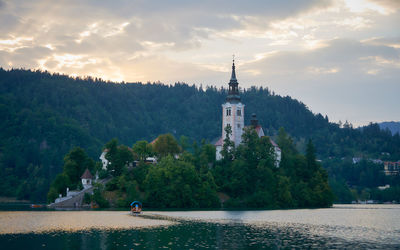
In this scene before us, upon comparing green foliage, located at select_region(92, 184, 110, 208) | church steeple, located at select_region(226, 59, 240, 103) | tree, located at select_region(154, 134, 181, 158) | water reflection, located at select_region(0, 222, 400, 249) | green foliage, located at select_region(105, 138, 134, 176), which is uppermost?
church steeple, located at select_region(226, 59, 240, 103)

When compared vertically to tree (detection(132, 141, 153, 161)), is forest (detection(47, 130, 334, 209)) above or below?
below

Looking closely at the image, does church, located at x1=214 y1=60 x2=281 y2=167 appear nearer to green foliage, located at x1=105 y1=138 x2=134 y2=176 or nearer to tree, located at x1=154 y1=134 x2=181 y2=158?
tree, located at x1=154 y1=134 x2=181 y2=158

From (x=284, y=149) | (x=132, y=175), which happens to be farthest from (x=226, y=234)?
(x=284, y=149)

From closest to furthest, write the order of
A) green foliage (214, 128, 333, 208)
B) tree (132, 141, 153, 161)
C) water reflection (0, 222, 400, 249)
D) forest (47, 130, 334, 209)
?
water reflection (0, 222, 400, 249), forest (47, 130, 334, 209), green foliage (214, 128, 333, 208), tree (132, 141, 153, 161)

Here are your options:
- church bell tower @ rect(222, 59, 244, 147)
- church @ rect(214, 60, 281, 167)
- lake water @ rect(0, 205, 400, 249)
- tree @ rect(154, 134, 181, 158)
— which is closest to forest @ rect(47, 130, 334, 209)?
tree @ rect(154, 134, 181, 158)

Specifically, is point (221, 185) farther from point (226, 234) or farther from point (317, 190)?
point (226, 234)

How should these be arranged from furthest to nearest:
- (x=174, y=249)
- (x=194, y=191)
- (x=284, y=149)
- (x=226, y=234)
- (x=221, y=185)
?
(x=284, y=149)
(x=221, y=185)
(x=194, y=191)
(x=226, y=234)
(x=174, y=249)

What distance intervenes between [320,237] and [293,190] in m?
85.1

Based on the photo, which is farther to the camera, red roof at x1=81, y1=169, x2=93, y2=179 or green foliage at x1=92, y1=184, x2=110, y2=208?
red roof at x1=81, y1=169, x2=93, y2=179

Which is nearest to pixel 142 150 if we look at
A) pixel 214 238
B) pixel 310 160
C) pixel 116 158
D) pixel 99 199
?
pixel 116 158

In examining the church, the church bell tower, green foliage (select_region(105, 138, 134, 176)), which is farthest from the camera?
the church bell tower

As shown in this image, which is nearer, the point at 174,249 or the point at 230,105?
the point at 174,249

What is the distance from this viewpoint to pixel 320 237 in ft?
190

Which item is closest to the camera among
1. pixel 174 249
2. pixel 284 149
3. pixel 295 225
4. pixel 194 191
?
pixel 174 249
